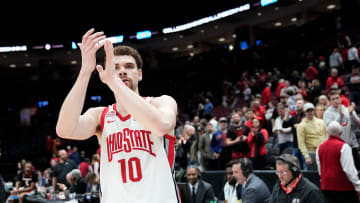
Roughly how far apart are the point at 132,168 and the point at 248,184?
3735 millimetres

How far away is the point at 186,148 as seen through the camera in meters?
10.5

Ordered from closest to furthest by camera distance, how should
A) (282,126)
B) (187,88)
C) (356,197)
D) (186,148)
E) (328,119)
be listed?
(356,197) → (328,119) → (282,126) → (186,148) → (187,88)

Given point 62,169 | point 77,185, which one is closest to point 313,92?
point 77,185

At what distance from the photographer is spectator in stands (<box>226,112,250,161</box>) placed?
8070 mm

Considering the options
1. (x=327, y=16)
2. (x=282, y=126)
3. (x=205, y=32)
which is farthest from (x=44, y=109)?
(x=282, y=126)

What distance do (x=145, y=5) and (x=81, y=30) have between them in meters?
5.05

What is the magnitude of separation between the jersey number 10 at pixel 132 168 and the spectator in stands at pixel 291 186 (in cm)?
318

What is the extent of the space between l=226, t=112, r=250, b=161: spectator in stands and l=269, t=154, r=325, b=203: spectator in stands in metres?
2.93

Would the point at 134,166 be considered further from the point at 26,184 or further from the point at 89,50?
the point at 26,184

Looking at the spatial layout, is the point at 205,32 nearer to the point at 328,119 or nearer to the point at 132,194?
the point at 328,119

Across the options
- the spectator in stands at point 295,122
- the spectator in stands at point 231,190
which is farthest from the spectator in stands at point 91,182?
the spectator in stands at point 295,122

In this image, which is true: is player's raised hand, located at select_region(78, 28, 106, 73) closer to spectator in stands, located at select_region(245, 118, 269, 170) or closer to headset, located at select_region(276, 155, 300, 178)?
headset, located at select_region(276, 155, 300, 178)

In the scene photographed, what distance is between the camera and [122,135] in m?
2.21

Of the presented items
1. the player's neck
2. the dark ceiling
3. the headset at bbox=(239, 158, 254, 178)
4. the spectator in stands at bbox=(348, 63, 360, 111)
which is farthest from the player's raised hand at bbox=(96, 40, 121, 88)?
the dark ceiling
